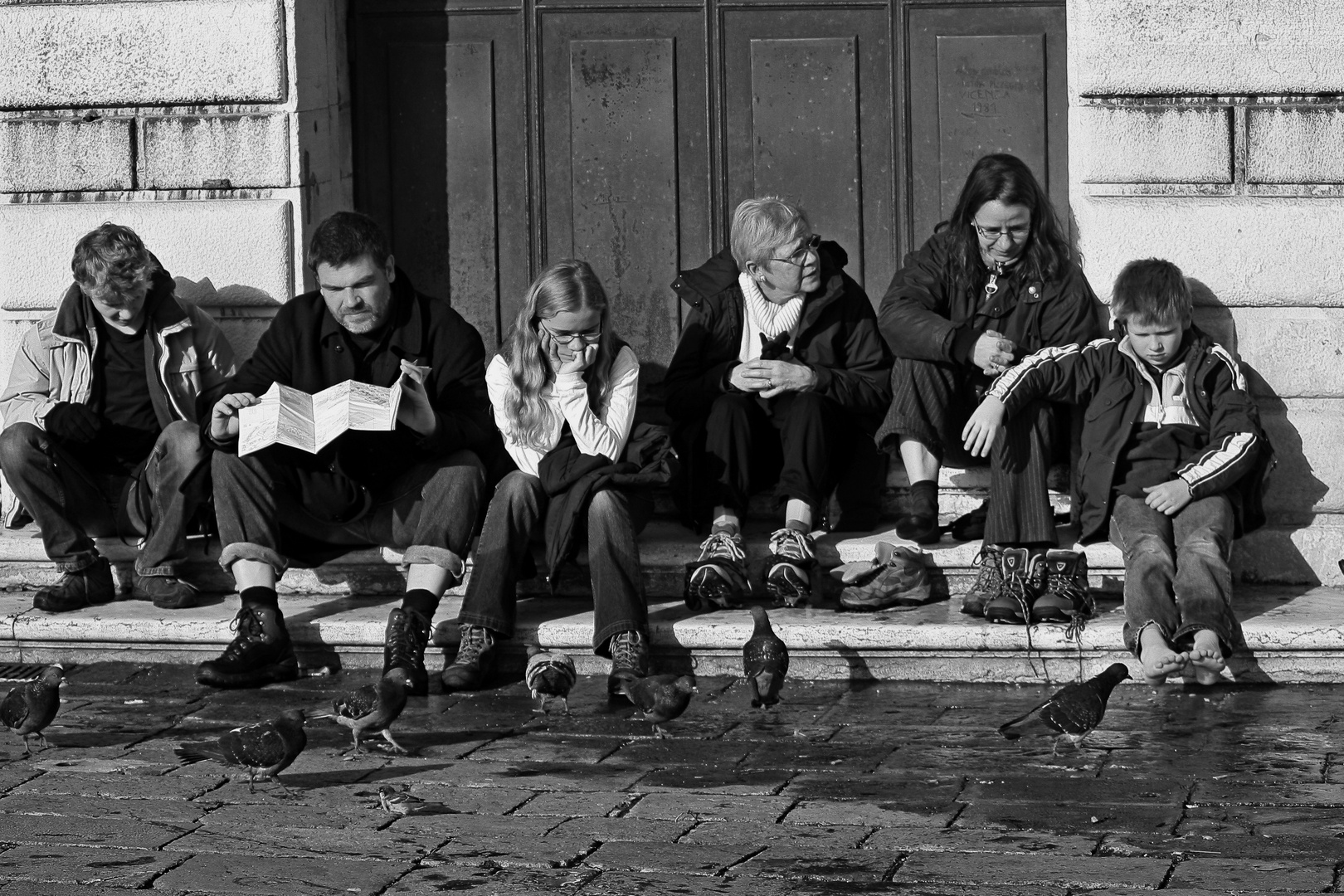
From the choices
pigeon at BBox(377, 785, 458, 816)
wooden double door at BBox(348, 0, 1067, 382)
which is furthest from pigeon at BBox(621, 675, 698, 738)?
wooden double door at BBox(348, 0, 1067, 382)

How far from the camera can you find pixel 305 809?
16.8 feet

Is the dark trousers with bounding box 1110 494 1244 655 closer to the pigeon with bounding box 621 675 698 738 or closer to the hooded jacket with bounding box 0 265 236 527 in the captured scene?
the pigeon with bounding box 621 675 698 738

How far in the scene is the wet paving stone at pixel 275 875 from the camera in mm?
4449

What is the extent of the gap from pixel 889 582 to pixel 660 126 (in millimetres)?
2600

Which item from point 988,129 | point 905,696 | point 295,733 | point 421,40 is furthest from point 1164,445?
point 421,40

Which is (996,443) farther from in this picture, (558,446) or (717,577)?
(558,446)

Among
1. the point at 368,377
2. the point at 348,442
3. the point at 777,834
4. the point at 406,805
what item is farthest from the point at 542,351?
the point at 777,834

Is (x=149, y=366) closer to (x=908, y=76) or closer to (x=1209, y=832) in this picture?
(x=908, y=76)

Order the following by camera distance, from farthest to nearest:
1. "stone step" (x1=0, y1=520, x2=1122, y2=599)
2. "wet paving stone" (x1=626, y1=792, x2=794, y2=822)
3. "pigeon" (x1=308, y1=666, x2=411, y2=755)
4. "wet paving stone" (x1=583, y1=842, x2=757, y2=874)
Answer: "stone step" (x1=0, y1=520, x2=1122, y2=599)
"pigeon" (x1=308, y1=666, x2=411, y2=755)
"wet paving stone" (x1=626, y1=792, x2=794, y2=822)
"wet paving stone" (x1=583, y1=842, x2=757, y2=874)

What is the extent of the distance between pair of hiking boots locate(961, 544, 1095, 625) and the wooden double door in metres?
2.06

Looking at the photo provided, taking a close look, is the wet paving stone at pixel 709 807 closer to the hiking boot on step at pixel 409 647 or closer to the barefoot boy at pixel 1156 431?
the hiking boot on step at pixel 409 647

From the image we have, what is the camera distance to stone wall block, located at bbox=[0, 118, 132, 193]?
790 cm

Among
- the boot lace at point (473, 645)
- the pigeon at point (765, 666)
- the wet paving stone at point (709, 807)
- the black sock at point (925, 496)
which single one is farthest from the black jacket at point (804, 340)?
the wet paving stone at point (709, 807)

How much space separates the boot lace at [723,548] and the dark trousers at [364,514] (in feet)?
2.74
